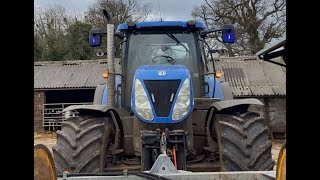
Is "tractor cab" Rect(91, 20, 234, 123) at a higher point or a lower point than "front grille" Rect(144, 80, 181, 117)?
higher

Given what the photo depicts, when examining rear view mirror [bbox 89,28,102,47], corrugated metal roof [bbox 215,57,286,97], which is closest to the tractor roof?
rear view mirror [bbox 89,28,102,47]

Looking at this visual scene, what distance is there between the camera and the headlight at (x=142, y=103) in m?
4.98

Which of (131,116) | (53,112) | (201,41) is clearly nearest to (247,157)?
(131,116)

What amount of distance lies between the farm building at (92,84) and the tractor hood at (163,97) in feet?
44.5

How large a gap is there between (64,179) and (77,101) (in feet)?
66.9

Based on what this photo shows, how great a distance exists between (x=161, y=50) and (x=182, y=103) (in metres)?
1.01

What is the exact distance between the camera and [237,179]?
3.75 metres

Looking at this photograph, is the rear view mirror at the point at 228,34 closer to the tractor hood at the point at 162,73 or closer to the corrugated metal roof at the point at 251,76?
the tractor hood at the point at 162,73

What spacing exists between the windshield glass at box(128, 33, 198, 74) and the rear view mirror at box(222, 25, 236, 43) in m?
0.41

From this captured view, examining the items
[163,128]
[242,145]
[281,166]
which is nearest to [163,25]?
[163,128]

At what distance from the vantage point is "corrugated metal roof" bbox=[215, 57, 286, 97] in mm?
19234

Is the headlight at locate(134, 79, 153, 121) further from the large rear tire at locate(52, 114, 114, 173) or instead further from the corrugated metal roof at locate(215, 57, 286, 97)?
the corrugated metal roof at locate(215, 57, 286, 97)

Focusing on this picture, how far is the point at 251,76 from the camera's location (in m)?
20.8

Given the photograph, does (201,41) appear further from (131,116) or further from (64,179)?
(64,179)
